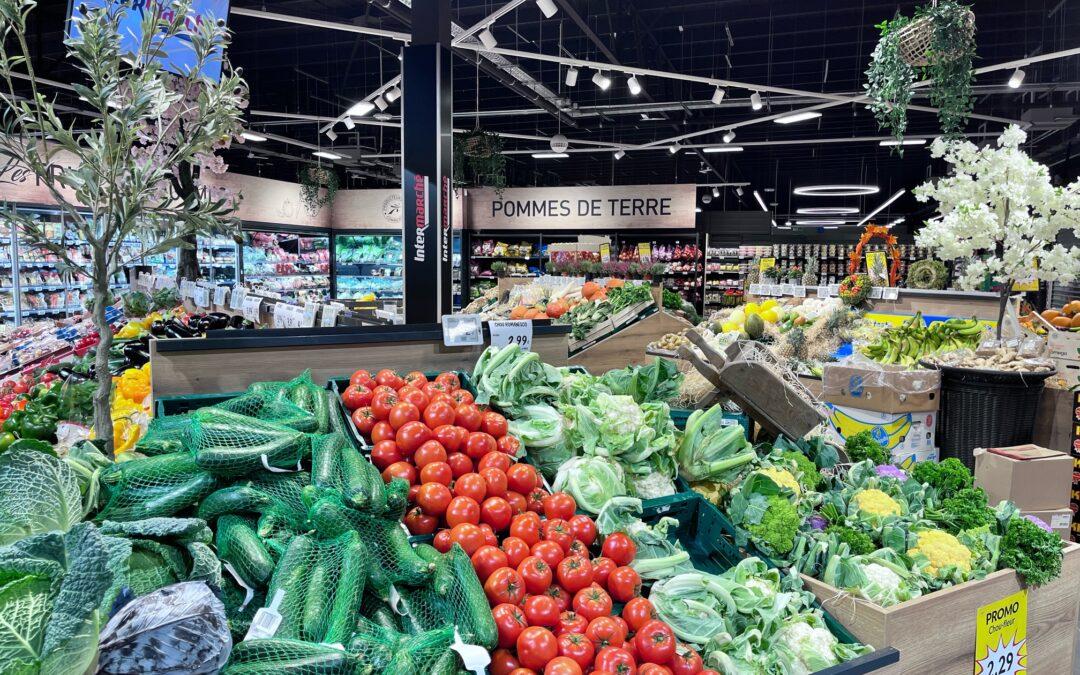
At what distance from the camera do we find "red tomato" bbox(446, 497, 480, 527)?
5.64ft

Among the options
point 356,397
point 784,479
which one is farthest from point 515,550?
point 784,479

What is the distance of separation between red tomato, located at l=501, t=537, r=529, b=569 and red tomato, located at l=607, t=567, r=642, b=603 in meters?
0.23

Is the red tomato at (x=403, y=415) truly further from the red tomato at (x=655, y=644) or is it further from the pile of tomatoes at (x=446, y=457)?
the red tomato at (x=655, y=644)

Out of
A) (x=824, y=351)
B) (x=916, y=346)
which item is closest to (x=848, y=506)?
(x=916, y=346)

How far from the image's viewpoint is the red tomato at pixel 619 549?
1.74 meters

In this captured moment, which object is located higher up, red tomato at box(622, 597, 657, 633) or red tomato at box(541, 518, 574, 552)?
red tomato at box(541, 518, 574, 552)

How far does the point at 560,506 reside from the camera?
6.09 feet

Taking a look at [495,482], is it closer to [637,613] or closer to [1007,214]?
[637,613]

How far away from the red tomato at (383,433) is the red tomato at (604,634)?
2.79ft

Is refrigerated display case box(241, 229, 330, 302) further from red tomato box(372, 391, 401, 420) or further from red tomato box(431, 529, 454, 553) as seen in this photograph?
red tomato box(431, 529, 454, 553)

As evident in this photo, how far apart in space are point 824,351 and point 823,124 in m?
13.8

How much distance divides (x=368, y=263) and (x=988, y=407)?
42.4ft

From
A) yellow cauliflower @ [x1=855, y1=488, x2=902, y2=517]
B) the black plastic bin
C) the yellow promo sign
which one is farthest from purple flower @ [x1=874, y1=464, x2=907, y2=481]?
the black plastic bin

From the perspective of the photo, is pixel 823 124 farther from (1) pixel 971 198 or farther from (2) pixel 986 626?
→ (2) pixel 986 626
